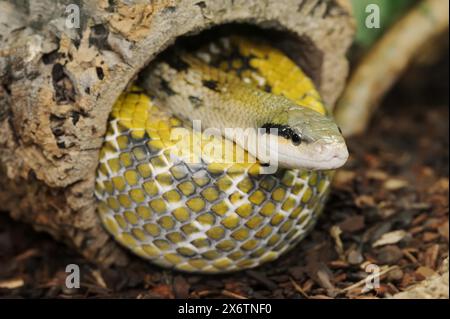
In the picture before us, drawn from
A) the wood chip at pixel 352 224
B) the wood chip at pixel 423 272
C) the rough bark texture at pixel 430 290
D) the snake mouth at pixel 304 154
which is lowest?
the rough bark texture at pixel 430 290

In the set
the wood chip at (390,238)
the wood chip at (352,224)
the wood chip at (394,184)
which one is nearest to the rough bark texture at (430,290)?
the wood chip at (390,238)

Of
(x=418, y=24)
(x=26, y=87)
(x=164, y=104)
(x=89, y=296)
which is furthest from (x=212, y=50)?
(x=418, y=24)

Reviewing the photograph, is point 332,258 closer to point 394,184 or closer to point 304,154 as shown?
point 304,154

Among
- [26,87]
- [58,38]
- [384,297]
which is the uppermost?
[58,38]

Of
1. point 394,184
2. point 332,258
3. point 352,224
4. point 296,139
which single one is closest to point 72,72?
point 296,139

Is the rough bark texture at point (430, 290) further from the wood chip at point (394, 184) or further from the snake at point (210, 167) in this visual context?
the wood chip at point (394, 184)

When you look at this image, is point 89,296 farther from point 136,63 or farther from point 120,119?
point 136,63

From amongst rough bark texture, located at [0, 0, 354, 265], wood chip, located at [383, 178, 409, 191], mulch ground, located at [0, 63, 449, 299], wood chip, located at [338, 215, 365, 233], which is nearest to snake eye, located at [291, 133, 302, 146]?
rough bark texture, located at [0, 0, 354, 265]

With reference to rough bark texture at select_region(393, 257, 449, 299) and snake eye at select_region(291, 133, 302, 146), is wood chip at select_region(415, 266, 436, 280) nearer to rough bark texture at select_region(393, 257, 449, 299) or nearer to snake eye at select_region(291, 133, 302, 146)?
rough bark texture at select_region(393, 257, 449, 299)
